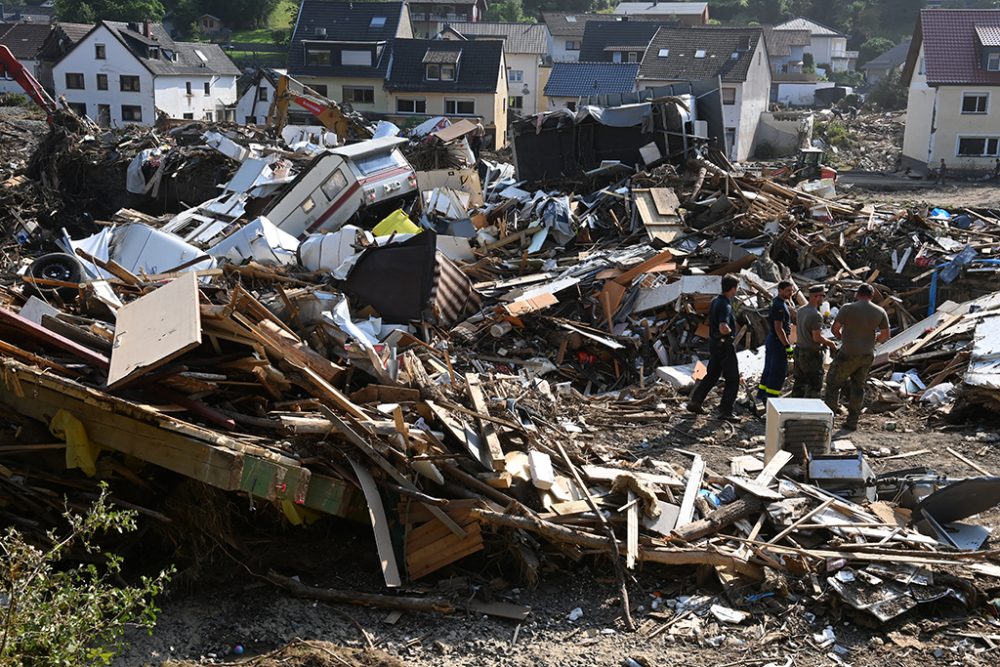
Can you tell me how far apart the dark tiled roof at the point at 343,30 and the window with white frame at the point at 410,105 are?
196 centimetres

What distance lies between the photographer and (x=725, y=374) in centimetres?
993

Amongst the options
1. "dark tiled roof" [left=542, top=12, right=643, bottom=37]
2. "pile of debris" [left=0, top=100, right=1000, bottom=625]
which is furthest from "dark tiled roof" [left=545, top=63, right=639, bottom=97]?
"pile of debris" [left=0, top=100, right=1000, bottom=625]

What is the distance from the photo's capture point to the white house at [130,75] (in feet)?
156

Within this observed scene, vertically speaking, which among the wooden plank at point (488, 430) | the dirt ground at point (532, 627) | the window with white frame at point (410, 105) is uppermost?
the wooden plank at point (488, 430)

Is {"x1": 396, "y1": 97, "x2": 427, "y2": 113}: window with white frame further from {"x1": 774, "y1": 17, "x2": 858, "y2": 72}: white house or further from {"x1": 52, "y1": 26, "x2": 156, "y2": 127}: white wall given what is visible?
{"x1": 774, "y1": 17, "x2": 858, "y2": 72}: white house

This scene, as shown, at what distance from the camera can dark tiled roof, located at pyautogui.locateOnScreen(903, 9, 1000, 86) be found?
35844 mm

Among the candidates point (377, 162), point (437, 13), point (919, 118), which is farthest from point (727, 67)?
point (437, 13)

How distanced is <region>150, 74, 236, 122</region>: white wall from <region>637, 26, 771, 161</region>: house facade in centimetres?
2116

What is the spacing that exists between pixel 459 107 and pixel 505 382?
36575 millimetres

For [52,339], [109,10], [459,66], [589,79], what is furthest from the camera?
[109,10]

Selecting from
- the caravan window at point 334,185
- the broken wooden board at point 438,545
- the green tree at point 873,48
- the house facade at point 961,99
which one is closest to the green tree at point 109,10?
the house facade at point 961,99

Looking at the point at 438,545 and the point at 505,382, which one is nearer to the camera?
the point at 438,545

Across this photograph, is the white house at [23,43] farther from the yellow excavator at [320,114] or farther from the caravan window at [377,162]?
the caravan window at [377,162]

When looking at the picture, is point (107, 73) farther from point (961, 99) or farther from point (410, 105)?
point (961, 99)
